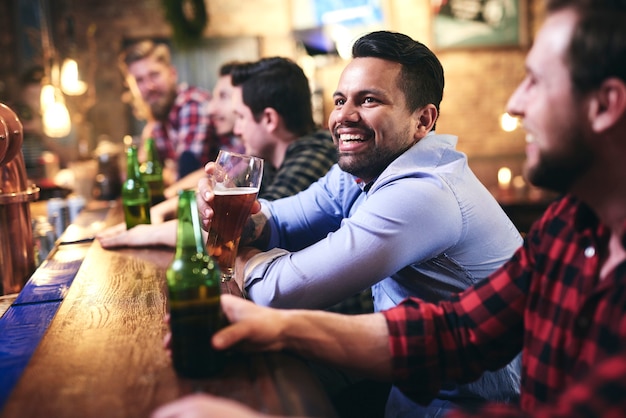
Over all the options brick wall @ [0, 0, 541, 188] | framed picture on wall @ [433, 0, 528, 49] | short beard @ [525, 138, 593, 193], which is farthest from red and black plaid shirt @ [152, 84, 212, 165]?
framed picture on wall @ [433, 0, 528, 49]

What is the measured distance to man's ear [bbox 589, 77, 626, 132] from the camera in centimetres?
85

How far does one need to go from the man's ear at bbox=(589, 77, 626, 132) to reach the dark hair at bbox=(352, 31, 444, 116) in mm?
849

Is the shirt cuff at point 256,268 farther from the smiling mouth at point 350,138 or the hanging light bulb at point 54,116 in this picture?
the hanging light bulb at point 54,116

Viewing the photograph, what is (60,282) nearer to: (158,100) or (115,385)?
(115,385)

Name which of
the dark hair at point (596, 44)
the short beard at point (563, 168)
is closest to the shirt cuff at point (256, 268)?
the short beard at point (563, 168)

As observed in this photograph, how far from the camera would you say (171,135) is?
476 cm

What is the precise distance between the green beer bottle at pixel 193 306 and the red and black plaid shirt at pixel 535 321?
1.13 feet

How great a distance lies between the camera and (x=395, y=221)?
4.51 feet

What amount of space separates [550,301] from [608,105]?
1.06ft

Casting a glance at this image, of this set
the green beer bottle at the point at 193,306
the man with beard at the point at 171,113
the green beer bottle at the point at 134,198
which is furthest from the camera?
the man with beard at the point at 171,113

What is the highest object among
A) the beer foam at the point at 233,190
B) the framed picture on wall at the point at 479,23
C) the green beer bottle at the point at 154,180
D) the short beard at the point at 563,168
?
the framed picture on wall at the point at 479,23

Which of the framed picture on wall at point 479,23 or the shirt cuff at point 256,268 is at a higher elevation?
the framed picture on wall at point 479,23

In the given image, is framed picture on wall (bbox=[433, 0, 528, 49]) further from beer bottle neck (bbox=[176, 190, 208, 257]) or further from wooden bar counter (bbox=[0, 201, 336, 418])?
beer bottle neck (bbox=[176, 190, 208, 257])

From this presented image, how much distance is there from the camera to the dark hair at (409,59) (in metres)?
1.66
